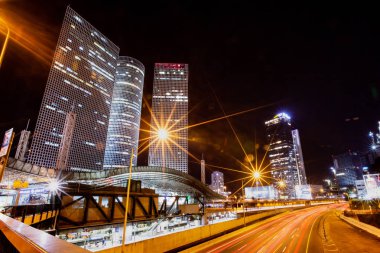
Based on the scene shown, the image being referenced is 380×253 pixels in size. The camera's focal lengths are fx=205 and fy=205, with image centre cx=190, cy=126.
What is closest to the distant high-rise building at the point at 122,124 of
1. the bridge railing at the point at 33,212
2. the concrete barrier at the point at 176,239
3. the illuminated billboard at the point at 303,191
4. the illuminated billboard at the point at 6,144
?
the concrete barrier at the point at 176,239

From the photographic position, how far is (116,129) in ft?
581

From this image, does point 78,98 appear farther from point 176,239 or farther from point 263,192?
point 263,192

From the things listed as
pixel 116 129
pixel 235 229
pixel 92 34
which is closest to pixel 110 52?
pixel 92 34

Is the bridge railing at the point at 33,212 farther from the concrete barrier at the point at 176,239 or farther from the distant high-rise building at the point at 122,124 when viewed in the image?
the distant high-rise building at the point at 122,124

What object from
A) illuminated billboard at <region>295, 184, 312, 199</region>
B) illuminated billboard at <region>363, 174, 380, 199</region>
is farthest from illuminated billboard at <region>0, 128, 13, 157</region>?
illuminated billboard at <region>295, 184, 312, 199</region>

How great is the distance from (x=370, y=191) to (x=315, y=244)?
55573 mm

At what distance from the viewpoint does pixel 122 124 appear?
→ 591ft

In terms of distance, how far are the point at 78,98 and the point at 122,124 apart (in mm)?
44601

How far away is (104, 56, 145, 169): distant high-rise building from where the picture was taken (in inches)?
6777

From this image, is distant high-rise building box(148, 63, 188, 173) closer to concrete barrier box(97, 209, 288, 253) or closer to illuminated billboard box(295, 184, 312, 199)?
illuminated billboard box(295, 184, 312, 199)

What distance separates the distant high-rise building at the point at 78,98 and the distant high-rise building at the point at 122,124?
13.0 m

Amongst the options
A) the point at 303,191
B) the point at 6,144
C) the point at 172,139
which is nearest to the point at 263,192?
the point at 303,191

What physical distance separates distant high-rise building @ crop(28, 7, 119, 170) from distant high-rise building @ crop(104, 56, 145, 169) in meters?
13.0

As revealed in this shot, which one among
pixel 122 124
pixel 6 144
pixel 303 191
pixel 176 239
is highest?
pixel 122 124
